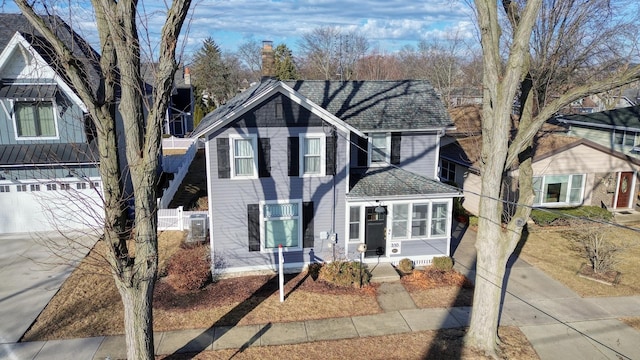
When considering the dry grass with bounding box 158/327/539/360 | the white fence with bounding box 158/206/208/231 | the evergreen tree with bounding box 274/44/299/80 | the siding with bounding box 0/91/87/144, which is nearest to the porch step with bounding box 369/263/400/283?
the dry grass with bounding box 158/327/539/360

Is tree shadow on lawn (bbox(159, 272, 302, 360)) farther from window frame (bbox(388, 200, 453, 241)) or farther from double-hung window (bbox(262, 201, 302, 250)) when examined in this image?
window frame (bbox(388, 200, 453, 241))

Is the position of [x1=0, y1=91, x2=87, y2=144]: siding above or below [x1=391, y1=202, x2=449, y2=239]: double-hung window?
above

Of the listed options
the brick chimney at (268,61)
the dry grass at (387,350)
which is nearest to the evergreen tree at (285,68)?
the brick chimney at (268,61)

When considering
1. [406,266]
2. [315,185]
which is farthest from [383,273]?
[315,185]

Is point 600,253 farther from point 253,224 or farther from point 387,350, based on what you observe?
point 253,224

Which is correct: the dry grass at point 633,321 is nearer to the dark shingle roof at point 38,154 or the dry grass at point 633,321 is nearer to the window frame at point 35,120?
the dark shingle roof at point 38,154

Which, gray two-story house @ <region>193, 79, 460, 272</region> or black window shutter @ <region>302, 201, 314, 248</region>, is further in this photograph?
black window shutter @ <region>302, 201, 314, 248</region>

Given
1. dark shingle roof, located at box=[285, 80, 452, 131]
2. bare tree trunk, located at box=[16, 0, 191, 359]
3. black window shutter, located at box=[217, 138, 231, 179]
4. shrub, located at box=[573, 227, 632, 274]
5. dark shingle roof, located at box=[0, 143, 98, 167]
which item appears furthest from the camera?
dark shingle roof, located at box=[0, 143, 98, 167]
